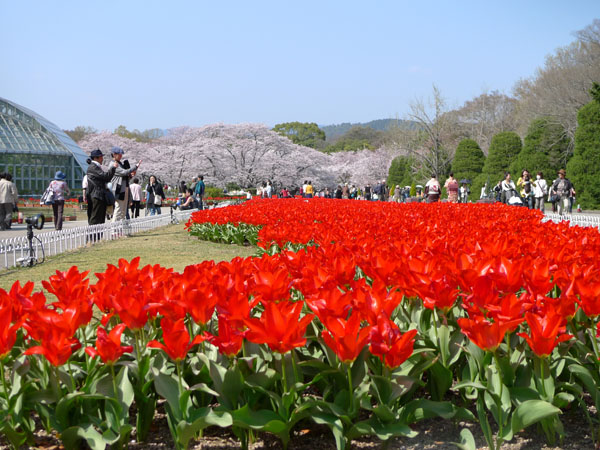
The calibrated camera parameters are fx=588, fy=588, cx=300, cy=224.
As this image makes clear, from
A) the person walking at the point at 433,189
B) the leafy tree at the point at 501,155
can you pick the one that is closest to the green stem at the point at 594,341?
the person walking at the point at 433,189

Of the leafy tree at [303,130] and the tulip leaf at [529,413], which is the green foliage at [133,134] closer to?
the leafy tree at [303,130]

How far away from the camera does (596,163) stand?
85.6ft

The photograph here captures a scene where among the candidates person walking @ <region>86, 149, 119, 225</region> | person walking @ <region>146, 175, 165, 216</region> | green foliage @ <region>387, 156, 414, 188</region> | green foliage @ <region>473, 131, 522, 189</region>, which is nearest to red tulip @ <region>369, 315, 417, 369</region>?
person walking @ <region>86, 149, 119, 225</region>

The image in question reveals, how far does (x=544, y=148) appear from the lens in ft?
104

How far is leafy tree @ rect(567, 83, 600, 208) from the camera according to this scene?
1014 inches

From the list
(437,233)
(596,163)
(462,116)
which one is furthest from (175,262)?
(462,116)

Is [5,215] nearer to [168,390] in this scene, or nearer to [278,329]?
[168,390]

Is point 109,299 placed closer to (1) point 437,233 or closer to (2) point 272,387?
(2) point 272,387

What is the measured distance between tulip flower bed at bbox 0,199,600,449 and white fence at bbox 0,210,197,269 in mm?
6400

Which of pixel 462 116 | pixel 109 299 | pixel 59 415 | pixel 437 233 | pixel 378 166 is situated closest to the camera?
pixel 59 415

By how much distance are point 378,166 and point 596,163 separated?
46.8m

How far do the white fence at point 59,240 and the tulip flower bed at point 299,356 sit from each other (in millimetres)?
6400

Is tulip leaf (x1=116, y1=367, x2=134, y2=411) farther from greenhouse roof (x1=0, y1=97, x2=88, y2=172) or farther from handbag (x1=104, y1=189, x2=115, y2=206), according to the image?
greenhouse roof (x1=0, y1=97, x2=88, y2=172)

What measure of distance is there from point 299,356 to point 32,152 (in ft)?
165
